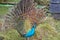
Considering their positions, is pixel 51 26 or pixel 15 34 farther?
pixel 51 26

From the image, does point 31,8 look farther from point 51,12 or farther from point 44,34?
point 51,12

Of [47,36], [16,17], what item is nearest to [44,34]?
[47,36]

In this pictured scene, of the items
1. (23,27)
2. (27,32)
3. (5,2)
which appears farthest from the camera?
(5,2)

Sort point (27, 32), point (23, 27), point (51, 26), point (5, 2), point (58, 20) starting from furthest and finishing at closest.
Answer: point (5, 2)
point (58, 20)
point (51, 26)
point (23, 27)
point (27, 32)

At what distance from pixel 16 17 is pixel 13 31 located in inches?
16.9

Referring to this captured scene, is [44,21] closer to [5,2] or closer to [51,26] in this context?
[51,26]

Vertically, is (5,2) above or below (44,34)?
below

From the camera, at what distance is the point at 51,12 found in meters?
7.29

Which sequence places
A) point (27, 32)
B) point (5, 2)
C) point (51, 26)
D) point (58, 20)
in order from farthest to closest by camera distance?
point (5, 2), point (58, 20), point (51, 26), point (27, 32)

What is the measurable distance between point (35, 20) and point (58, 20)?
209 centimetres

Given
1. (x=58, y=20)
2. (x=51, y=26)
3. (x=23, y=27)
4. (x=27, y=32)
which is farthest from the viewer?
(x=58, y=20)

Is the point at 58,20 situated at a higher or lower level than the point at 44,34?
lower

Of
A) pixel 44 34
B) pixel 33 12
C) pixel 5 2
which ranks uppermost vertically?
pixel 33 12

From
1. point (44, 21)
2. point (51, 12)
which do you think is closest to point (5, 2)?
point (51, 12)
